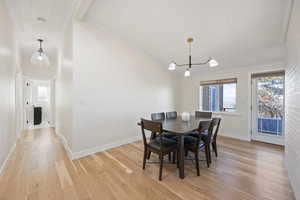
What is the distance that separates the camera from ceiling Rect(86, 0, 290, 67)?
7.16ft

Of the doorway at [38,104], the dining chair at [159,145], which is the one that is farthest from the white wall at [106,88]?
the doorway at [38,104]

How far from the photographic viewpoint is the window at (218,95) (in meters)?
4.02

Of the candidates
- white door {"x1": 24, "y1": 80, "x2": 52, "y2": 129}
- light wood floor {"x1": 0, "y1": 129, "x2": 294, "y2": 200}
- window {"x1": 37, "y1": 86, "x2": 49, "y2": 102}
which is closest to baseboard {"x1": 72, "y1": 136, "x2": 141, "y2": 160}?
light wood floor {"x1": 0, "y1": 129, "x2": 294, "y2": 200}

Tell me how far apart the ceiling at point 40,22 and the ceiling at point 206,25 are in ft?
1.64

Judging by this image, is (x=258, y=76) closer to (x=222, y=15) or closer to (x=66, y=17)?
(x=222, y=15)

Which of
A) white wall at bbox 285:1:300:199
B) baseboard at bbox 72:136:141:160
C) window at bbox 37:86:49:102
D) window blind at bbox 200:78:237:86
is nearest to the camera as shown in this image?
white wall at bbox 285:1:300:199

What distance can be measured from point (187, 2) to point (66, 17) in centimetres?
239

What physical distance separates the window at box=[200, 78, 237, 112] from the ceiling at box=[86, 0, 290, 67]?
2.45ft

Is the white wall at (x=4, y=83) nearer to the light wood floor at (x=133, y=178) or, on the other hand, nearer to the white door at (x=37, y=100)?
the light wood floor at (x=133, y=178)

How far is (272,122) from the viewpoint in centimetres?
341

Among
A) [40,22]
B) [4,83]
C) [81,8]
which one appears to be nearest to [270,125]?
[81,8]

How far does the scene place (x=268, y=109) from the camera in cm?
345

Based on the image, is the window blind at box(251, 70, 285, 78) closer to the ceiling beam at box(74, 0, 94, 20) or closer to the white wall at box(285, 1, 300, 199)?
the white wall at box(285, 1, 300, 199)

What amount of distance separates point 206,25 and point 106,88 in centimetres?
254
